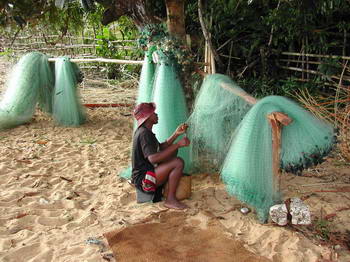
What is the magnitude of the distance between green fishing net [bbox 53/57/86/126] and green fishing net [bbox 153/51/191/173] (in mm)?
2552

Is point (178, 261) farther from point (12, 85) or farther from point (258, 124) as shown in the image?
point (12, 85)

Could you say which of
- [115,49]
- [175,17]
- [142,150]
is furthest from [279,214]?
[115,49]

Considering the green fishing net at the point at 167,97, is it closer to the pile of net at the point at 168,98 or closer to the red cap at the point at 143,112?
the pile of net at the point at 168,98

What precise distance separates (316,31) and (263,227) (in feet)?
11.9

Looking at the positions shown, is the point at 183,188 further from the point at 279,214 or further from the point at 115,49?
the point at 115,49

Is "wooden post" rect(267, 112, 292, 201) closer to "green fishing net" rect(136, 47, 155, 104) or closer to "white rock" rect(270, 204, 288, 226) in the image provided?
"white rock" rect(270, 204, 288, 226)

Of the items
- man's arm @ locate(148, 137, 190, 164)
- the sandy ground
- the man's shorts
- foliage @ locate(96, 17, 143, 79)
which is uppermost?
foliage @ locate(96, 17, 143, 79)

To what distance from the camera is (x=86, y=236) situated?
8.46ft

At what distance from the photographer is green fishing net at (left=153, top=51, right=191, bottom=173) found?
128 inches

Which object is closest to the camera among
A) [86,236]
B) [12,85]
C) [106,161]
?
[86,236]

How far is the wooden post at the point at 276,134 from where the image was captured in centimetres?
216

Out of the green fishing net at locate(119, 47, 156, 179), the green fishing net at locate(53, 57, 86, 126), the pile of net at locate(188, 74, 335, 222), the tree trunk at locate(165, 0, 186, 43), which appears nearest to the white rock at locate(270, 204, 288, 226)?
the pile of net at locate(188, 74, 335, 222)

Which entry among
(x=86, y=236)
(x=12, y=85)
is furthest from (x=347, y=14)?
(x=12, y=85)

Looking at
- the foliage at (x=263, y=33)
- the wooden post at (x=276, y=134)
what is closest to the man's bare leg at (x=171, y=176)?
the wooden post at (x=276, y=134)
